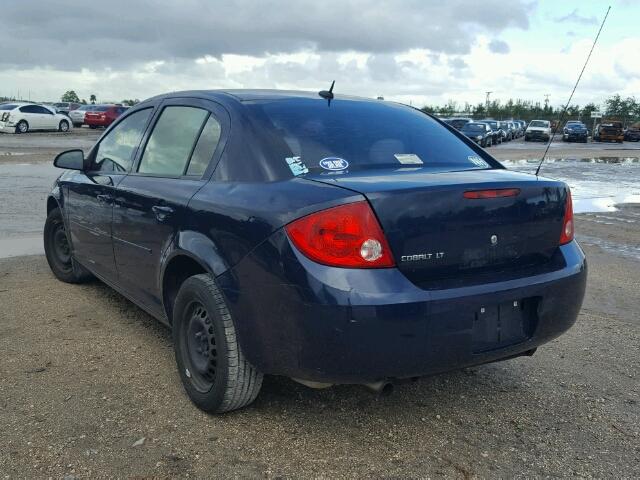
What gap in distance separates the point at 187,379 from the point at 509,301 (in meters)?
1.73

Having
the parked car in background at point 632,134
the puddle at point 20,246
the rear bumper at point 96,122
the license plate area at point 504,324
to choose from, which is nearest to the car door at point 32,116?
the rear bumper at point 96,122

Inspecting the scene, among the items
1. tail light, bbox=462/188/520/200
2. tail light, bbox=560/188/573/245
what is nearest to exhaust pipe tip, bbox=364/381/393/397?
tail light, bbox=462/188/520/200

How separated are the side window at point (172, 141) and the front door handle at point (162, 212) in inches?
9.0

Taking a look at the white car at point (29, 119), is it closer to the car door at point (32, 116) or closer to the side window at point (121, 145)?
the car door at point (32, 116)

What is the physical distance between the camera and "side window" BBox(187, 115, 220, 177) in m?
3.43

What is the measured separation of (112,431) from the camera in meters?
3.05

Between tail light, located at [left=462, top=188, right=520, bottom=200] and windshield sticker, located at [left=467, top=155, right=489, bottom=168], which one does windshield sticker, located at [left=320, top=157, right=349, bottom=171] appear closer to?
tail light, located at [left=462, top=188, right=520, bottom=200]

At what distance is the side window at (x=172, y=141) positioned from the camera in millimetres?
3676

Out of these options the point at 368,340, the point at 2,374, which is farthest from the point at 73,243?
the point at 368,340

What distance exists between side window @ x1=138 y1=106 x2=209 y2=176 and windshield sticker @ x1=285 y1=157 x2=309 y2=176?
803 mm

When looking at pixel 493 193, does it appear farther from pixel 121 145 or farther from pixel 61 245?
pixel 61 245

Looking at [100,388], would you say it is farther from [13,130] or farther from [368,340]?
[13,130]

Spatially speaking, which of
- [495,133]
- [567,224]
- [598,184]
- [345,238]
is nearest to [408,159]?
[567,224]

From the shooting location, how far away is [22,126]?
32.6 meters
